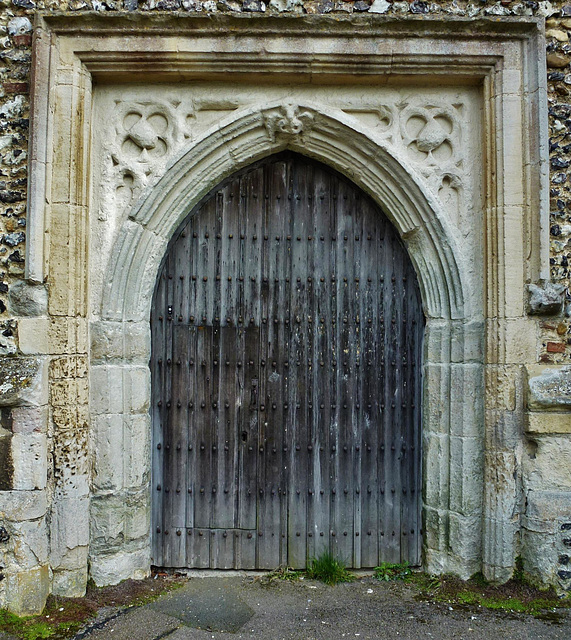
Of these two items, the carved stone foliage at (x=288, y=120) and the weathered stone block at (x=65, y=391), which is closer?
the weathered stone block at (x=65, y=391)

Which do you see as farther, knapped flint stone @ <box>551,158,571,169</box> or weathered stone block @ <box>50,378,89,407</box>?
knapped flint stone @ <box>551,158,571,169</box>

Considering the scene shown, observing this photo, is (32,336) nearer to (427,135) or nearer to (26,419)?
(26,419)

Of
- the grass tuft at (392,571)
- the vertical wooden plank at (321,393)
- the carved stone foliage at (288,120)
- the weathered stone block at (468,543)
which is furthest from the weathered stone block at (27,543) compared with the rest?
the carved stone foliage at (288,120)

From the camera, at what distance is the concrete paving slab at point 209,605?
2.86 metres

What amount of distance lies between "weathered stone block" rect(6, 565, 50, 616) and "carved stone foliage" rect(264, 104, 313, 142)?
290cm

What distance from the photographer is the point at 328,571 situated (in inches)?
132

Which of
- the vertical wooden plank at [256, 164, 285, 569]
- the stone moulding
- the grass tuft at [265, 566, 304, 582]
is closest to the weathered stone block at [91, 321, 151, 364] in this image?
the stone moulding

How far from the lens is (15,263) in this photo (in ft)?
9.96

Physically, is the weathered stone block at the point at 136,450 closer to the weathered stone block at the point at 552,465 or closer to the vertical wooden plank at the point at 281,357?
the vertical wooden plank at the point at 281,357

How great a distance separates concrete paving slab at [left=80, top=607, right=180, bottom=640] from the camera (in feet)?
8.85

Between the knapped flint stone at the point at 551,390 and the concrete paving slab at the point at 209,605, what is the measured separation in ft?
6.62

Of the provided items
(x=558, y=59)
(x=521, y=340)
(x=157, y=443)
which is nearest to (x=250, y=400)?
(x=157, y=443)

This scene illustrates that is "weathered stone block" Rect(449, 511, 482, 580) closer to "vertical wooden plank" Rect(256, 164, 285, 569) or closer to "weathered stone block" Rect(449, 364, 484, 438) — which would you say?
"weathered stone block" Rect(449, 364, 484, 438)

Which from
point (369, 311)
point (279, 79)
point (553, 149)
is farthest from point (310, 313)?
point (553, 149)
